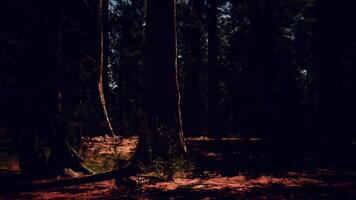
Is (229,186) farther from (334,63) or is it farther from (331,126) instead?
(334,63)

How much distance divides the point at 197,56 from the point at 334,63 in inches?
463

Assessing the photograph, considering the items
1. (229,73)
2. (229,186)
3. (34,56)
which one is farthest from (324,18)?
(229,73)

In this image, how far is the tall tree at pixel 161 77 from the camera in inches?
410

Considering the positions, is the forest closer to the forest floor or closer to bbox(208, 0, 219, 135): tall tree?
the forest floor

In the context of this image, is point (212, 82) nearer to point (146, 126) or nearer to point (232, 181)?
point (146, 126)

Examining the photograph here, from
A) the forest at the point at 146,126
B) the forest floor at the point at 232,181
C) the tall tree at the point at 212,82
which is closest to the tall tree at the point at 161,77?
the forest at the point at 146,126

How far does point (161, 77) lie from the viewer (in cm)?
1052

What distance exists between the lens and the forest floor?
7418 mm

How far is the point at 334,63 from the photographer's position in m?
14.0

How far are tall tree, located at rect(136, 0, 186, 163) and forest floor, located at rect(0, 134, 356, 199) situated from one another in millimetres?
1141

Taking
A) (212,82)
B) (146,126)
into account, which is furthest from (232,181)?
(212,82)

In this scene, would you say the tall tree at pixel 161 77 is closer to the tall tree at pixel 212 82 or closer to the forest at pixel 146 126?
the forest at pixel 146 126

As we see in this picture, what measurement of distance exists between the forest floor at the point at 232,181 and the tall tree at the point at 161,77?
1.14 metres

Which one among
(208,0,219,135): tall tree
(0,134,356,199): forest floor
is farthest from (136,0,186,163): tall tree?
(208,0,219,135): tall tree
